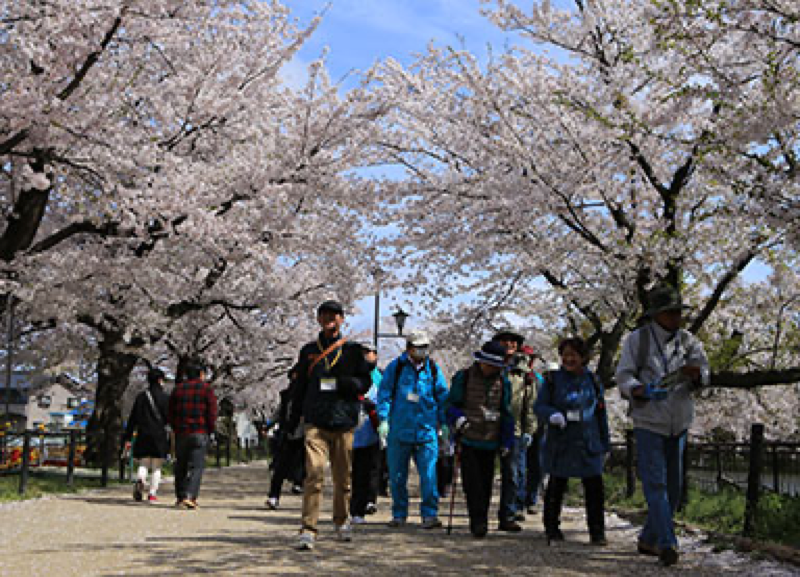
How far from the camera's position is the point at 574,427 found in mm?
7531

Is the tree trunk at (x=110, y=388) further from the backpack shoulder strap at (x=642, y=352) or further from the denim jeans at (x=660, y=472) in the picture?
the denim jeans at (x=660, y=472)

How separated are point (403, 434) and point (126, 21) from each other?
609 centimetres

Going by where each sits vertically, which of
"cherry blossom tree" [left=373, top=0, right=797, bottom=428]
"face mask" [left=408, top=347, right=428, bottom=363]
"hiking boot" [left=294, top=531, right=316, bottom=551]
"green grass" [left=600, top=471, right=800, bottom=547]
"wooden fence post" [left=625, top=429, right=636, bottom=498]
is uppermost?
"cherry blossom tree" [left=373, top=0, right=797, bottom=428]

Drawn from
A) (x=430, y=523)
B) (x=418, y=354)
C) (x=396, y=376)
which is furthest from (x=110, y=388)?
(x=430, y=523)

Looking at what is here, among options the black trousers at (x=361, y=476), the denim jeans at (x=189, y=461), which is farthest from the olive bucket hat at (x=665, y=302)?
the denim jeans at (x=189, y=461)

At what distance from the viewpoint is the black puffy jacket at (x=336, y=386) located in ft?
23.4

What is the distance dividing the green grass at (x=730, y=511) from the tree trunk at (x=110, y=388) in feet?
34.4

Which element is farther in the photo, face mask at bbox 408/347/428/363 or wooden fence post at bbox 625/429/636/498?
wooden fence post at bbox 625/429/636/498

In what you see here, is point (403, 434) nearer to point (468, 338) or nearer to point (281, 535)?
point (281, 535)

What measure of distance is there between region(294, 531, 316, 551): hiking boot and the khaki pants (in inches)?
2.4

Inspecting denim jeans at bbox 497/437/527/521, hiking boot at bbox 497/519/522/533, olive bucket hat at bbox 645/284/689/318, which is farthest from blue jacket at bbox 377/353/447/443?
olive bucket hat at bbox 645/284/689/318

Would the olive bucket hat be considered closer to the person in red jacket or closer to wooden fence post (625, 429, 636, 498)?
wooden fence post (625, 429, 636, 498)

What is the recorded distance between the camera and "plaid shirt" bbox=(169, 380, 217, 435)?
11.2 m

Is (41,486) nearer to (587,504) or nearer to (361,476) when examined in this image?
(361,476)
